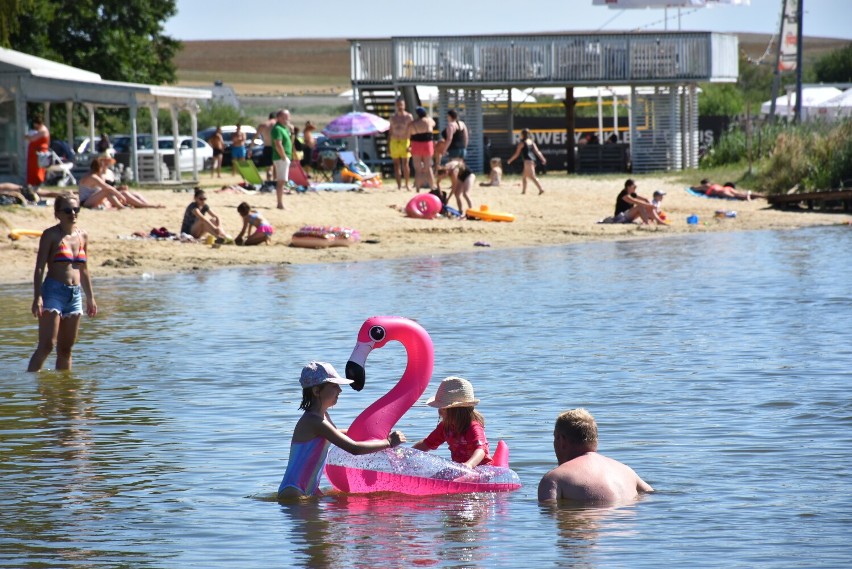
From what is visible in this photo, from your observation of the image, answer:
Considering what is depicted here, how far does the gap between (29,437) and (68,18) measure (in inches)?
1439

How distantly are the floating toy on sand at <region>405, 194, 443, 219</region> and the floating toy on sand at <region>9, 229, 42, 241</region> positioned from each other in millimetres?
7240

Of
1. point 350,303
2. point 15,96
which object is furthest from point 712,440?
point 15,96

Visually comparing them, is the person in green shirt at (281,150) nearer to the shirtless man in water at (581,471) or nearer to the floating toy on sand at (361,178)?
the floating toy on sand at (361,178)

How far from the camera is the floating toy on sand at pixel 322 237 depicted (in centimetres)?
2280

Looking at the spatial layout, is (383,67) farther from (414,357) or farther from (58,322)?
(414,357)

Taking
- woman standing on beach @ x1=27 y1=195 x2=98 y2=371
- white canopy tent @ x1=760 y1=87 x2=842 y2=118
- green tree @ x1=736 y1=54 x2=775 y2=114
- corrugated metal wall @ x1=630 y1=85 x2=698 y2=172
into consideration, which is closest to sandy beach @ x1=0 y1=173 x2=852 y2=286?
corrugated metal wall @ x1=630 y1=85 x2=698 y2=172

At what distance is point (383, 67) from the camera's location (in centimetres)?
3766

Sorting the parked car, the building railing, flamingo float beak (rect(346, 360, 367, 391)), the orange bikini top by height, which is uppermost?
the building railing

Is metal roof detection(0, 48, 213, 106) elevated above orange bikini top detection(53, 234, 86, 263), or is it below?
above

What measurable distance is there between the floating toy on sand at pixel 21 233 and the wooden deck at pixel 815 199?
53.5ft

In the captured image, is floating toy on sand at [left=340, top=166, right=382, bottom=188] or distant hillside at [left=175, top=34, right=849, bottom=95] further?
distant hillside at [left=175, top=34, right=849, bottom=95]

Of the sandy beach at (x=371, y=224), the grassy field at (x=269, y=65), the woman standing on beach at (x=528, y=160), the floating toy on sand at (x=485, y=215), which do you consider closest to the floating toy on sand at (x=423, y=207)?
the sandy beach at (x=371, y=224)

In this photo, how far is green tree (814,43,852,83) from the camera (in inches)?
3381

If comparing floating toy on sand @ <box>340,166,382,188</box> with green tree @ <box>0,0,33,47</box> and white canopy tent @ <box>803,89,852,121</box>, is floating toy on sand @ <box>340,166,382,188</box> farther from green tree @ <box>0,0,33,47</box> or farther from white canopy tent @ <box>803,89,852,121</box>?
white canopy tent @ <box>803,89,852,121</box>
